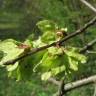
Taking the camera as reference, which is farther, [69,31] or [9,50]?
[69,31]

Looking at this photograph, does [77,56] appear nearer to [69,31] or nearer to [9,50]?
[9,50]

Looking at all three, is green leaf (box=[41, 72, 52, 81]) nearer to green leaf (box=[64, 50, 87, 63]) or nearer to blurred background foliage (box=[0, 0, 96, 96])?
green leaf (box=[64, 50, 87, 63])

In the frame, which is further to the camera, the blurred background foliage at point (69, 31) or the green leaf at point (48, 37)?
the blurred background foliage at point (69, 31)

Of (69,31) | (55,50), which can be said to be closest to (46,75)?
(55,50)

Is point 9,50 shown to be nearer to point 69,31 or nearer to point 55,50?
point 55,50

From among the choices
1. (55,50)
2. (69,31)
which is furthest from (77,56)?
(69,31)

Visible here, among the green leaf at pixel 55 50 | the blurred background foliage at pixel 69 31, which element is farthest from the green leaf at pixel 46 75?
the blurred background foliage at pixel 69 31

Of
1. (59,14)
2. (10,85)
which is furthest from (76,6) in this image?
(10,85)

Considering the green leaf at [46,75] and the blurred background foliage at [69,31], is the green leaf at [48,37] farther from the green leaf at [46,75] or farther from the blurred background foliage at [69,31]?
the blurred background foliage at [69,31]

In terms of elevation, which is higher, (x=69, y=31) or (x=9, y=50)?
(x=9, y=50)

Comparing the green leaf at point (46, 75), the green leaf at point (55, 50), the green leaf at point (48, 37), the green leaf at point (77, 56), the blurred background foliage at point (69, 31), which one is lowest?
the blurred background foliage at point (69, 31)

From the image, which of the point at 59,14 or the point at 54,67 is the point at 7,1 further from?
the point at 54,67
